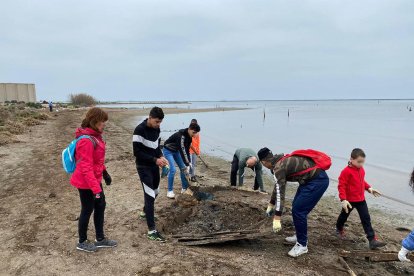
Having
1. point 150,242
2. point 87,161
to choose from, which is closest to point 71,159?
point 87,161

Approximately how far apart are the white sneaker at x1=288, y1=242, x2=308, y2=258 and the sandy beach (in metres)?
0.08

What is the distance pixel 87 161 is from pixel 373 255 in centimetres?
382

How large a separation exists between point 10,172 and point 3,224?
168 inches

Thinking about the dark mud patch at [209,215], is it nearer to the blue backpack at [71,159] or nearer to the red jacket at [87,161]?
the red jacket at [87,161]

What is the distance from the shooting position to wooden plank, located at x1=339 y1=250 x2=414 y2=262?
4258mm

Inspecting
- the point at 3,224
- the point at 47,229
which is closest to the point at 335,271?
the point at 47,229

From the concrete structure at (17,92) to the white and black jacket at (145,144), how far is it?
249ft

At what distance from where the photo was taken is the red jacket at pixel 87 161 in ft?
12.8

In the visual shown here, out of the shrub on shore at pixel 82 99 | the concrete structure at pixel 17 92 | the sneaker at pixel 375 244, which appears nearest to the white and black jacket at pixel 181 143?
the sneaker at pixel 375 244

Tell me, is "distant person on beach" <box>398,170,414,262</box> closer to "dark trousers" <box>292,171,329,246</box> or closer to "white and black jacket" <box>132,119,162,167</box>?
"dark trousers" <box>292,171,329,246</box>

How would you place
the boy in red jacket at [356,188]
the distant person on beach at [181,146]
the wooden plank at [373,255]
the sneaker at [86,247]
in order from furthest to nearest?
the distant person on beach at [181,146]
the boy in red jacket at [356,188]
the sneaker at [86,247]
the wooden plank at [373,255]

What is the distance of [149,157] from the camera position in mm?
4777

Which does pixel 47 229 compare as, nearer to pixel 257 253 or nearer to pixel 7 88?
pixel 257 253

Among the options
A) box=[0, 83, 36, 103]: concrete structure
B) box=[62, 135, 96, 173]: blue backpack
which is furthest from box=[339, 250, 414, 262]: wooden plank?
box=[0, 83, 36, 103]: concrete structure
